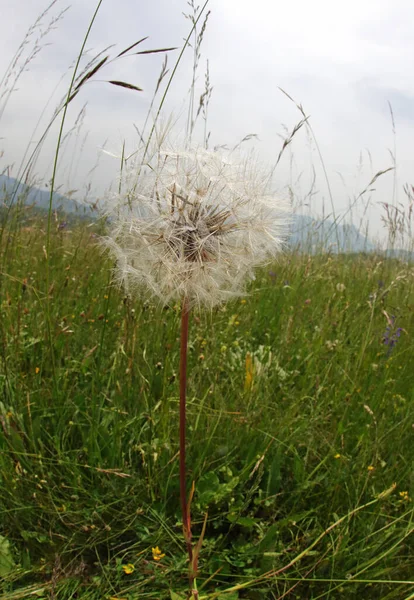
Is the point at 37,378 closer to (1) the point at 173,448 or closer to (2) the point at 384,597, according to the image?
(1) the point at 173,448

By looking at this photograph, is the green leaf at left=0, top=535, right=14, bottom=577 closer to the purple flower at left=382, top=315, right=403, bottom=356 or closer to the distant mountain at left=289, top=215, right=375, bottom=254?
the purple flower at left=382, top=315, right=403, bottom=356

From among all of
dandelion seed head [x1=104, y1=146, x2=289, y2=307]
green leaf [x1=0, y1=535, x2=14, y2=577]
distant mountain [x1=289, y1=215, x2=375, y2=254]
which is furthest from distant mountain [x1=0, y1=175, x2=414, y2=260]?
green leaf [x1=0, y1=535, x2=14, y2=577]

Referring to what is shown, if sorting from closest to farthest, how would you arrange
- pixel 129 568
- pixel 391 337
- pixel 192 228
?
pixel 192 228 → pixel 129 568 → pixel 391 337

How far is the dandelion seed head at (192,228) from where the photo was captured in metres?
1.30

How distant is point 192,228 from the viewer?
1.29m

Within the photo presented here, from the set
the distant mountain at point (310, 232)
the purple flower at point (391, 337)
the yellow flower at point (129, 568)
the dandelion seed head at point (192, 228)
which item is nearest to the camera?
the dandelion seed head at point (192, 228)

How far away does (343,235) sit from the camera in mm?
5355

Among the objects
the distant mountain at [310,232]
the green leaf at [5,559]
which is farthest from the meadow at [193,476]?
the distant mountain at [310,232]

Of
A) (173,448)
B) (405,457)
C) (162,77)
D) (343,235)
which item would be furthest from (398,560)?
(343,235)

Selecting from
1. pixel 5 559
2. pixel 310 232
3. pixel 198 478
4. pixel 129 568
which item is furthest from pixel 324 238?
pixel 5 559

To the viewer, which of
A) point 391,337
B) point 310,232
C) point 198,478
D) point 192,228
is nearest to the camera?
point 192,228

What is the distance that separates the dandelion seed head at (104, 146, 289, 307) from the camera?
1.30 metres

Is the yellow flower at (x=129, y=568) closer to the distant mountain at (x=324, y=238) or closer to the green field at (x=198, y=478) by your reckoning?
the green field at (x=198, y=478)

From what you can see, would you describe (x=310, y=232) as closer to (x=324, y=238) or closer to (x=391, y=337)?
(x=324, y=238)
